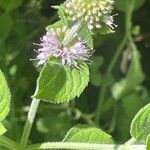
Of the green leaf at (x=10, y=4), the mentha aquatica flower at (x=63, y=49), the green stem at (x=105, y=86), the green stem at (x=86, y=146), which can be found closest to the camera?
the green stem at (x=86, y=146)

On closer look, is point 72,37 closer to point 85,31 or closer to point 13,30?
point 85,31

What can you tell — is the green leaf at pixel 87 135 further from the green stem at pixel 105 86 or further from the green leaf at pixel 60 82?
the green stem at pixel 105 86

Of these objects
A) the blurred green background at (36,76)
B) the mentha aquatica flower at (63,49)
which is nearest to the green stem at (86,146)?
the mentha aquatica flower at (63,49)

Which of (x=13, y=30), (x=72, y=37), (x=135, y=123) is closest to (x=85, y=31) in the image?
(x=72, y=37)

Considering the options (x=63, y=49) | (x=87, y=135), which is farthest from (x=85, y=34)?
(x=87, y=135)

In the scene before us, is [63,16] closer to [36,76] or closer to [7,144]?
[7,144]

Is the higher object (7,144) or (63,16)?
(63,16)
